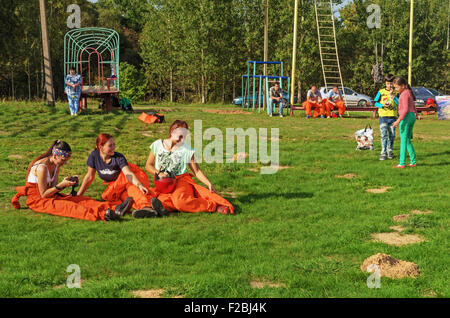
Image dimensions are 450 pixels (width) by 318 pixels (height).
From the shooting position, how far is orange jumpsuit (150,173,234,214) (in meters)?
7.54

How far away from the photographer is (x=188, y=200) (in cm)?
754

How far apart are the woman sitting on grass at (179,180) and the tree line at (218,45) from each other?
31851 millimetres

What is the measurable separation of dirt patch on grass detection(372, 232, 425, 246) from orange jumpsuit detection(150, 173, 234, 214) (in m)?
2.20

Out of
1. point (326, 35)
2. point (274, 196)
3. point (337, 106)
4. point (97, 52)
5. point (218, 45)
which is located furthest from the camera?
point (218, 45)

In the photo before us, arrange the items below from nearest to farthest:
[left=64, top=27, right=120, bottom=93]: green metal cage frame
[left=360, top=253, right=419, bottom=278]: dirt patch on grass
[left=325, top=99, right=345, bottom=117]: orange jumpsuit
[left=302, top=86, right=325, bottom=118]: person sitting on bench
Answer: [left=360, top=253, right=419, bottom=278]: dirt patch on grass
[left=64, top=27, right=120, bottom=93]: green metal cage frame
[left=302, top=86, right=325, bottom=118]: person sitting on bench
[left=325, top=99, right=345, bottom=117]: orange jumpsuit

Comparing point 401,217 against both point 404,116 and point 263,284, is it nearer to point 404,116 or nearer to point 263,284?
point 263,284

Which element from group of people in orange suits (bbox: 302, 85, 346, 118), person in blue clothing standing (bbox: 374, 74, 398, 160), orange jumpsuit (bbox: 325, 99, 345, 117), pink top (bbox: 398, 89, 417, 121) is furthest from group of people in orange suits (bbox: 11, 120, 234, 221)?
orange jumpsuit (bbox: 325, 99, 345, 117)

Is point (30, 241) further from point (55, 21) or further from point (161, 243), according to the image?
point (55, 21)

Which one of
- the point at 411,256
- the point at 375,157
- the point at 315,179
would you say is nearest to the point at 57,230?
the point at 411,256

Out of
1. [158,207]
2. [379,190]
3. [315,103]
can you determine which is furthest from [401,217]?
[315,103]

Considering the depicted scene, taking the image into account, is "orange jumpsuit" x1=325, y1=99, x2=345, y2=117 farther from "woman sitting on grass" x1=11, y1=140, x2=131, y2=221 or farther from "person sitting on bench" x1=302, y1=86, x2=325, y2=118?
"woman sitting on grass" x1=11, y1=140, x2=131, y2=221

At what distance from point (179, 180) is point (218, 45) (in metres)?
36.7

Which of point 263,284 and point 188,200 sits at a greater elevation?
point 188,200

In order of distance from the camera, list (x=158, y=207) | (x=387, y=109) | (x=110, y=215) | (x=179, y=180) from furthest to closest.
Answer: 1. (x=387, y=109)
2. (x=179, y=180)
3. (x=158, y=207)
4. (x=110, y=215)
